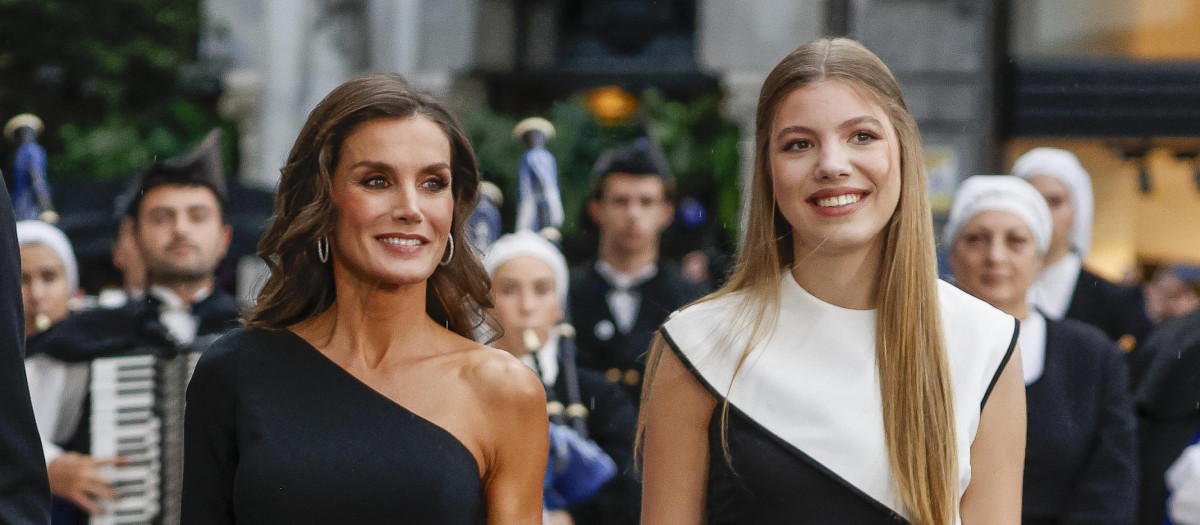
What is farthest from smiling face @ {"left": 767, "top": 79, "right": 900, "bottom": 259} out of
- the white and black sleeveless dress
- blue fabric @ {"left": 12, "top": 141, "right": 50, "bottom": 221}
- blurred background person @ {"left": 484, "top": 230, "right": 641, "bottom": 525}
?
blue fabric @ {"left": 12, "top": 141, "right": 50, "bottom": 221}

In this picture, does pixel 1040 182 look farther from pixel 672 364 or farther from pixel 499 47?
pixel 499 47

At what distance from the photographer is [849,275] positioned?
2877 millimetres

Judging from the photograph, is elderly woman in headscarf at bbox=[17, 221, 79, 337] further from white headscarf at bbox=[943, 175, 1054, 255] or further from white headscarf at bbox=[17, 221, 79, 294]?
white headscarf at bbox=[943, 175, 1054, 255]

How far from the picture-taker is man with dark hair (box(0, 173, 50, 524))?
7.47ft

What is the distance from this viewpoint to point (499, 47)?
14.1m

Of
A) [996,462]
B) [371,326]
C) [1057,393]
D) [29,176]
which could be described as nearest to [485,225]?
[29,176]

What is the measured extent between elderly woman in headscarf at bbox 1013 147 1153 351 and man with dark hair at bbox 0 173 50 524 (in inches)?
179

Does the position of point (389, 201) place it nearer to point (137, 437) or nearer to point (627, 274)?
point (137, 437)

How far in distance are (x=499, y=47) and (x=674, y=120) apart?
3.18 m

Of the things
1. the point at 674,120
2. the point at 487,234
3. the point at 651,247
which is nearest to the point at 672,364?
the point at 487,234

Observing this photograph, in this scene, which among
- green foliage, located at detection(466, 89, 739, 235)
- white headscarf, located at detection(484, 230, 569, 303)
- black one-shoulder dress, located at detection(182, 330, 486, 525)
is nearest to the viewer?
black one-shoulder dress, located at detection(182, 330, 486, 525)

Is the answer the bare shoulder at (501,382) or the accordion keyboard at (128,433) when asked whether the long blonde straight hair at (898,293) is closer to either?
the bare shoulder at (501,382)

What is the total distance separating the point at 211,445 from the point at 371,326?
0.38 m

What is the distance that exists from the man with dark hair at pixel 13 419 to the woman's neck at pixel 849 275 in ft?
4.77
